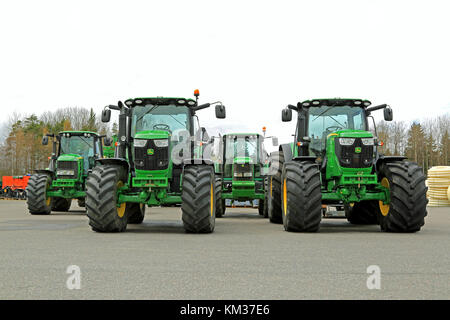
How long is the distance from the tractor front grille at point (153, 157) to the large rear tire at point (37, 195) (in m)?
8.37

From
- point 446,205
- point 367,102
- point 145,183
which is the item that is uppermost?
point 367,102

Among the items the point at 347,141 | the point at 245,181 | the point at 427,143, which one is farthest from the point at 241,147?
the point at 427,143

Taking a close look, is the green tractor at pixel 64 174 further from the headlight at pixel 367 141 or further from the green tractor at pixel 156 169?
the headlight at pixel 367 141

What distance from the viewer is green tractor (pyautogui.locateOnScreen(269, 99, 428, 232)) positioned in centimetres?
986

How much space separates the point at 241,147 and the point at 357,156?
29.4 feet

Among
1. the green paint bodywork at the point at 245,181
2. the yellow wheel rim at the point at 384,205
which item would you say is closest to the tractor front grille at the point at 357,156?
the yellow wheel rim at the point at 384,205

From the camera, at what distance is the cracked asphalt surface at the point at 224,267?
4.23 m

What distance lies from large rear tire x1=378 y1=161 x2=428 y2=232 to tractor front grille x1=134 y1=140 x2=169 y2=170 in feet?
15.3

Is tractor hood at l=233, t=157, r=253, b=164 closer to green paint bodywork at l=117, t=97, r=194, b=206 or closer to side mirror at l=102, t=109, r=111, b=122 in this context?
side mirror at l=102, t=109, r=111, b=122

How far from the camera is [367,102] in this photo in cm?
1200

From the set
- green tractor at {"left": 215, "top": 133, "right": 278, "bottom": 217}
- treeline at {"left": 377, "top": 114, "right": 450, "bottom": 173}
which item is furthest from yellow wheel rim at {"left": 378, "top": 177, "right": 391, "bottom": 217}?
treeline at {"left": 377, "top": 114, "right": 450, "bottom": 173}
